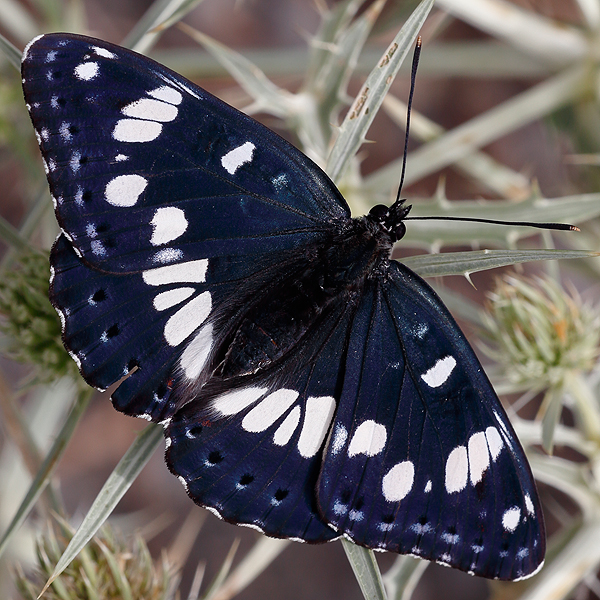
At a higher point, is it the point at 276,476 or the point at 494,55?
the point at 494,55

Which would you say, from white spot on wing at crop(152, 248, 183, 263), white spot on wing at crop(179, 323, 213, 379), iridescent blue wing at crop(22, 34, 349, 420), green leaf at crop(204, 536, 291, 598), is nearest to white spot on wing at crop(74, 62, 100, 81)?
iridescent blue wing at crop(22, 34, 349, 420)

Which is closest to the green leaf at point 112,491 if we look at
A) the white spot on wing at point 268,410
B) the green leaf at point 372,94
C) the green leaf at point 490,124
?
the white spot on wing at point 268,410

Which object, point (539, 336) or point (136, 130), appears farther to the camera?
point (539, 336)

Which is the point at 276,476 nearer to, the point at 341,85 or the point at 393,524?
the point at 393,524

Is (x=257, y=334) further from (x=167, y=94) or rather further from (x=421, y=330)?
(x=167, y=94)

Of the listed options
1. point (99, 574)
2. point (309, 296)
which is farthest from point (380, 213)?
point (99, 574)

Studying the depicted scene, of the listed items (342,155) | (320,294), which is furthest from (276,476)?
(342,155)

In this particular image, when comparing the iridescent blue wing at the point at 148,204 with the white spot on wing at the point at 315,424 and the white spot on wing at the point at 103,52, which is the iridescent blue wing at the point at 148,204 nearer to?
the white spot on wing at the point at 103,52

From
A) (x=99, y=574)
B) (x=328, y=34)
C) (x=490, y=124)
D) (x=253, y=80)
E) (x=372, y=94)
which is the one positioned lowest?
(x=99, y=574)
